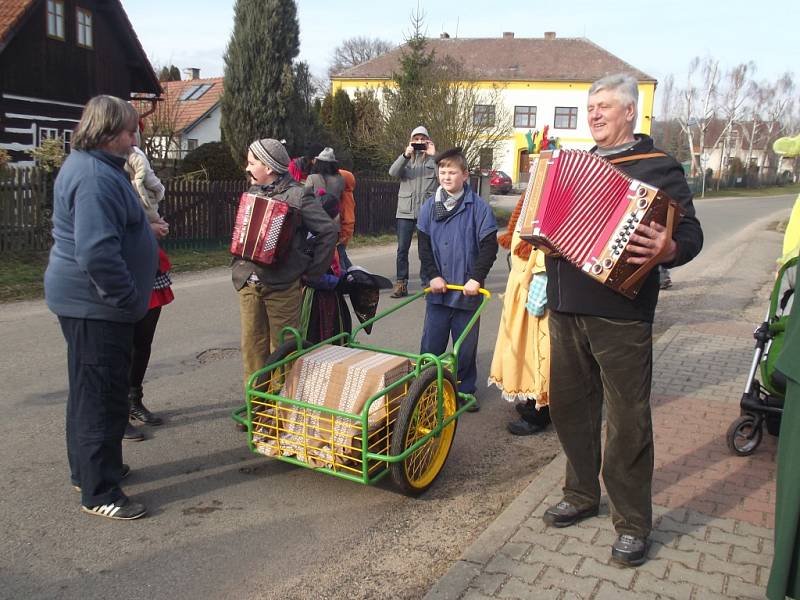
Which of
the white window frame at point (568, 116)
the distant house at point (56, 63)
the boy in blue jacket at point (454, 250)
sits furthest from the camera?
the white window frame at point (568, 116)

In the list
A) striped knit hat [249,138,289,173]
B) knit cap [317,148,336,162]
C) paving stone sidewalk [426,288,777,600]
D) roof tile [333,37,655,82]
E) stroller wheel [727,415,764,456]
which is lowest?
paving stone sidewalk [426,288,777,600]

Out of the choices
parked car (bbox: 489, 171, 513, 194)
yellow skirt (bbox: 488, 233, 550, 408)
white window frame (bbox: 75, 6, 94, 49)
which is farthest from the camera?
parked car (bbox: 489, 171, 513, 194)

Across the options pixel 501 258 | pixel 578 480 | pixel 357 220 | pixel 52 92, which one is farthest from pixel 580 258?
pixel 52 92

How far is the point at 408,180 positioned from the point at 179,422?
5.71 metres

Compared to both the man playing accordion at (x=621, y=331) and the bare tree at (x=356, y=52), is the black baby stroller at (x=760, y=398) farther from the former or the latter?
the bare tree at (x=356, y=52)

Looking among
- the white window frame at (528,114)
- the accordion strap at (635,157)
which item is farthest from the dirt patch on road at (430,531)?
the white window frame at (528,114)

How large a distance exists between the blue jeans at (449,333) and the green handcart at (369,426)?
99 centimetres

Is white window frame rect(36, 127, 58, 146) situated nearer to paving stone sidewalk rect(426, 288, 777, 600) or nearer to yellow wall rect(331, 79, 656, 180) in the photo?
paving stone sidewalk rect(426, 288, 777, 600)

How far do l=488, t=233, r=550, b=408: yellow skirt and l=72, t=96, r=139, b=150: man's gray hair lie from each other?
2542 millimetres

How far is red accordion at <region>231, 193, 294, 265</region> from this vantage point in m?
4.39

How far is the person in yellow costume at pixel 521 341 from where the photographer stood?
4.94 meters

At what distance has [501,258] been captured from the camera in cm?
1536

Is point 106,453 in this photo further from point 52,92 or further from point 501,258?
point 52,92

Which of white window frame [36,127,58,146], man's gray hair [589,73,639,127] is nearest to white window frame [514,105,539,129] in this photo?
white window frame [36,127,58,146]
